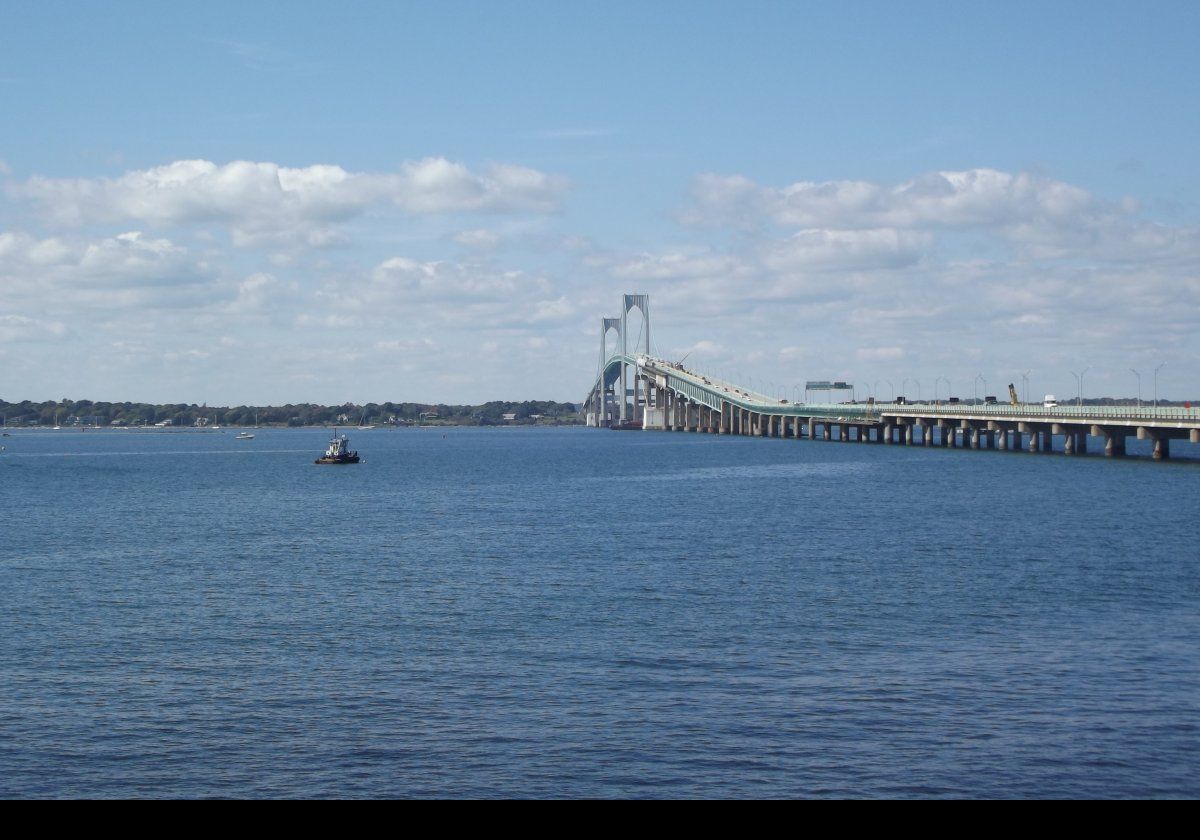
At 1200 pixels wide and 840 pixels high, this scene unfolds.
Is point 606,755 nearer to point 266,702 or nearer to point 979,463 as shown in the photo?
point 266,702

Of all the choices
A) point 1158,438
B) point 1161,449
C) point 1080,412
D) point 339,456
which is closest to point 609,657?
point 1158,438

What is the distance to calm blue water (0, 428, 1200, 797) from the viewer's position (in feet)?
61.5

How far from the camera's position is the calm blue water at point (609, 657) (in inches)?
738

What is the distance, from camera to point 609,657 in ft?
89.8

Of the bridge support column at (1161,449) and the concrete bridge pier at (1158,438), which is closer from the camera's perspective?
the concrete bridge pier at (1158,438)

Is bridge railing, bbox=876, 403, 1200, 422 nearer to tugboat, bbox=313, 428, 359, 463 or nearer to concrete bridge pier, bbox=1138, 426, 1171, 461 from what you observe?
concrete bridge pier, bbox=1138, 426, 1171, 461

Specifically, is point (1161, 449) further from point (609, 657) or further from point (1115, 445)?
point (609, 657)

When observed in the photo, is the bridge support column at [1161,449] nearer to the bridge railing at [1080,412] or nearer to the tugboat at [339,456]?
→ the bridge railing at [1080,412]

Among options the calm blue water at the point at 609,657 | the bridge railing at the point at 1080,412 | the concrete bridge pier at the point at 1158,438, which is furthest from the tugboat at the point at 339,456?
the concrete bridge pier at the point at 1158,438

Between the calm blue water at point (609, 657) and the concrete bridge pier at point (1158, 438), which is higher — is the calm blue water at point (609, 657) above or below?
below

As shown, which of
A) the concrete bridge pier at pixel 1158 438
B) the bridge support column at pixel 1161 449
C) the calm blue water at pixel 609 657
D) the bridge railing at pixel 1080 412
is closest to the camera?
the calm blue water at pixel 609 657

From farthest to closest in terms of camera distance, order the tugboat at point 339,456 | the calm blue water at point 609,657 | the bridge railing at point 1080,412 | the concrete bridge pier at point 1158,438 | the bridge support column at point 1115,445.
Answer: the tugboat at point 339,456
the bridge support column at point 1115,445
the concrete bridge pier at point 1158,438
the bridge railing at point 1080,412
the calm blue water at point 609,657

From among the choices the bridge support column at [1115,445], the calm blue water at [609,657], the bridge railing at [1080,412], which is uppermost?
the bridge railing at [1080,412]

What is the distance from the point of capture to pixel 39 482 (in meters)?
111
